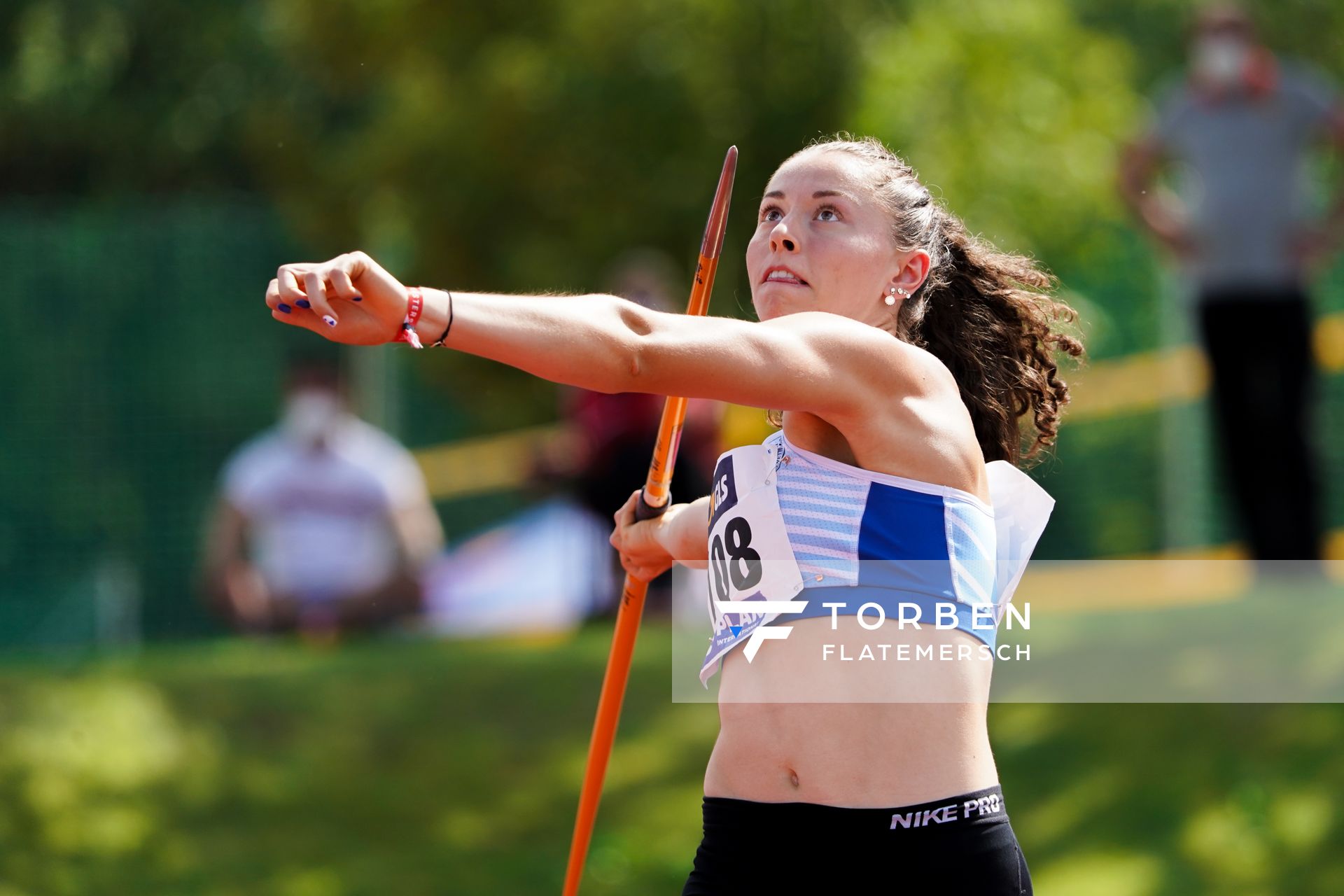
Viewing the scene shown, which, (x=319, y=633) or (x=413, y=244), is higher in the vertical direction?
(x=413, y=244)

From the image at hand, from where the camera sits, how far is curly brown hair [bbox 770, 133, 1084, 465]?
3.29 meters

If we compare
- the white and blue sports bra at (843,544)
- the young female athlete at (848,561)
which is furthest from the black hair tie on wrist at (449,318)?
the white and blue sports bra at (843,544)

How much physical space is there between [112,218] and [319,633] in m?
5.05

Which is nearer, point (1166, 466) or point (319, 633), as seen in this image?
point (319, 633)

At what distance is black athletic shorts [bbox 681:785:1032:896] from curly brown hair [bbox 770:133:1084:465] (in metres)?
0.74

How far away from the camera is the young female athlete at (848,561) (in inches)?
114

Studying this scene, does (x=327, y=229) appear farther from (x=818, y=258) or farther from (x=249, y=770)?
(x=818, y=258)

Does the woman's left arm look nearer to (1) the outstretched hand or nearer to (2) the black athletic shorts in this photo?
(1) the outstretched hand

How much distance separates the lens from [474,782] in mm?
7418

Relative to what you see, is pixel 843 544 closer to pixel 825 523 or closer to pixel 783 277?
pixel 825 523

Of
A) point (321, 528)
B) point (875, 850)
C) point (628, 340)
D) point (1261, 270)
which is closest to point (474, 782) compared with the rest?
point (321, 528)

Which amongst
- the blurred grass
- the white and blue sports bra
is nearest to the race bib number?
the white and blue sports bra

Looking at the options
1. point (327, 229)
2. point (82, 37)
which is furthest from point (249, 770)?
point (82, 37)

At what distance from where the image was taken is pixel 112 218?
12781 millimetres
